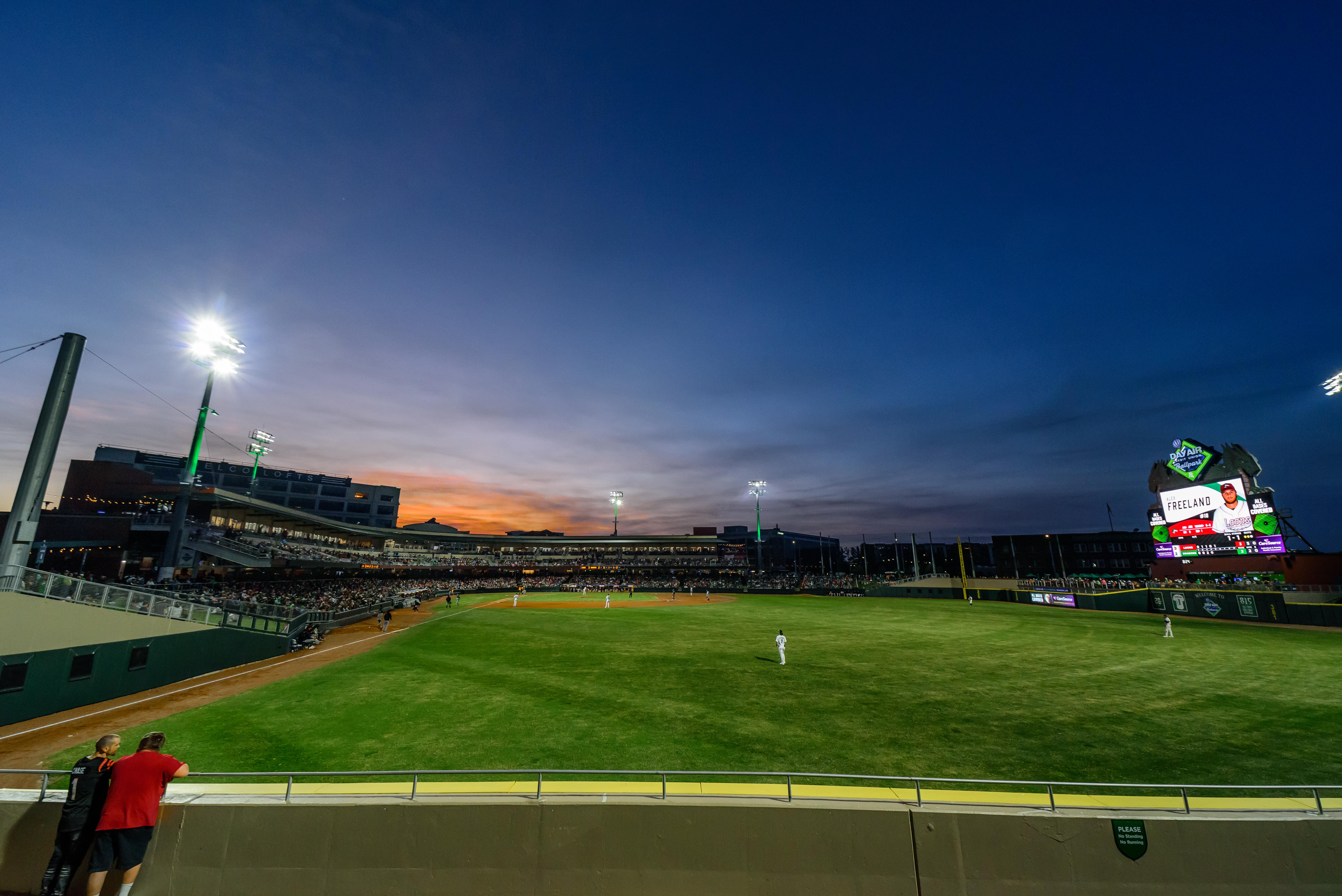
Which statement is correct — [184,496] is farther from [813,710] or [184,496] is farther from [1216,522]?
[1216,522]

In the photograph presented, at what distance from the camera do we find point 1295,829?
5.56m

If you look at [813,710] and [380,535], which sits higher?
[380,535]

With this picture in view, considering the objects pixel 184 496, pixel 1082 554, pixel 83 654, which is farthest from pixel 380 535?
pixel 1082 554

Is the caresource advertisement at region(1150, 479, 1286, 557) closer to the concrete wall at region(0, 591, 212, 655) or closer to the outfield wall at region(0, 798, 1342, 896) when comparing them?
the outfield wall at region(0, 798, 1342, 896)

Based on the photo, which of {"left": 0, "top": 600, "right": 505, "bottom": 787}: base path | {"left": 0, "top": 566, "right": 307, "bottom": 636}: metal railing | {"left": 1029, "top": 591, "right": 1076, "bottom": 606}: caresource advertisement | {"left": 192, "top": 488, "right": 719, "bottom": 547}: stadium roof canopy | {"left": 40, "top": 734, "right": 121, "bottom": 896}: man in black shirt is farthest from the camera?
{"left": 192, "top": 488, "right": 719, "bottom": 547}: stadium roof canopy

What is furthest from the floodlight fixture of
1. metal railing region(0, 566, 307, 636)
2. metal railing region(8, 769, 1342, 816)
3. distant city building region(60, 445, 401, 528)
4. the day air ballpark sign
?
distant city building region(60, 445, 401, 528)

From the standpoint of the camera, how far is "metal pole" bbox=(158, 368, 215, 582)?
32.6m

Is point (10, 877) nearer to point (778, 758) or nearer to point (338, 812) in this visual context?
point (338, 812)

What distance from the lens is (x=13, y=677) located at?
14.2 metres

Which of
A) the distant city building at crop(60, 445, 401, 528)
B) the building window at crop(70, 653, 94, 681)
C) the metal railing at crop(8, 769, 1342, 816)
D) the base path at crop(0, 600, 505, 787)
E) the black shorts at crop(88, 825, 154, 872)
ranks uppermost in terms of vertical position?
the distant city building at crop(60, 445, 401, 528)

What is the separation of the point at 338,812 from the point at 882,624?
105 ft

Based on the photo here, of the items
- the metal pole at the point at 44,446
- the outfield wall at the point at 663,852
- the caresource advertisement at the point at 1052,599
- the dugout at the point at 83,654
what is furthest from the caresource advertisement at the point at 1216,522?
the metal pole at the point at 44,446

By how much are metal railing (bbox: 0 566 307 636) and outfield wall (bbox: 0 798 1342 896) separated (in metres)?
15.6

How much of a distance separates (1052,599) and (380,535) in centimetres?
8783
